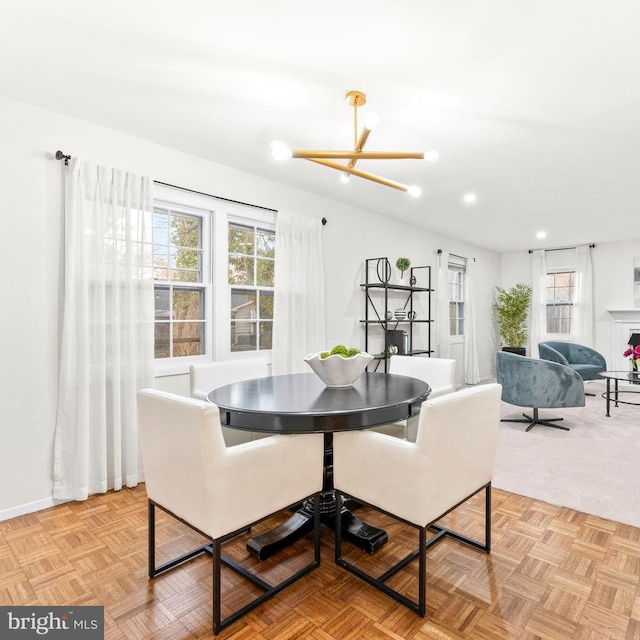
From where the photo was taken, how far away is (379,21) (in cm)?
174

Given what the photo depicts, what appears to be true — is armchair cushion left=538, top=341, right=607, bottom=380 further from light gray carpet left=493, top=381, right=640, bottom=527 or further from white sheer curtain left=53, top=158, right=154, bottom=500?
white sheer curtain left=53, top=158, right=154, bottom=500

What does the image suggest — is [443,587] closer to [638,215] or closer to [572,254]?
[638,215]

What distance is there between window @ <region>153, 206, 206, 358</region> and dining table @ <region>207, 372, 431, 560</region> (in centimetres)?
109

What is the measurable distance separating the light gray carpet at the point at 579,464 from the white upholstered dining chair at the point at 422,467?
44.2 inches

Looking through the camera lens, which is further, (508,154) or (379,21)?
(508,154)

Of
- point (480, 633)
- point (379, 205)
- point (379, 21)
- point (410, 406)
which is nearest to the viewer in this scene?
point (480, 633)

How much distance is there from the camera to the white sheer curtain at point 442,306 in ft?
20.1

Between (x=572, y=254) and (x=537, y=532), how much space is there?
21.0 ft

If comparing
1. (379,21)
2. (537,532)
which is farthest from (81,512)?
(379,21)

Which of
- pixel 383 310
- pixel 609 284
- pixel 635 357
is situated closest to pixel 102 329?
pixel 383 310

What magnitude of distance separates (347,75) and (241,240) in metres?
1.87

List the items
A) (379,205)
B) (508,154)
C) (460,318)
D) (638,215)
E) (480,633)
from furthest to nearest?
(460,318) < (638,215) < (379,205) < (508,154) < (480,633)

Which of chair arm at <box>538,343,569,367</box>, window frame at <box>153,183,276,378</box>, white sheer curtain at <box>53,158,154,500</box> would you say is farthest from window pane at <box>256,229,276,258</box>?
chair arm at <box>538,343,569,367</box>

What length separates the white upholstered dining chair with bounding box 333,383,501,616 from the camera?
61.4 inches
